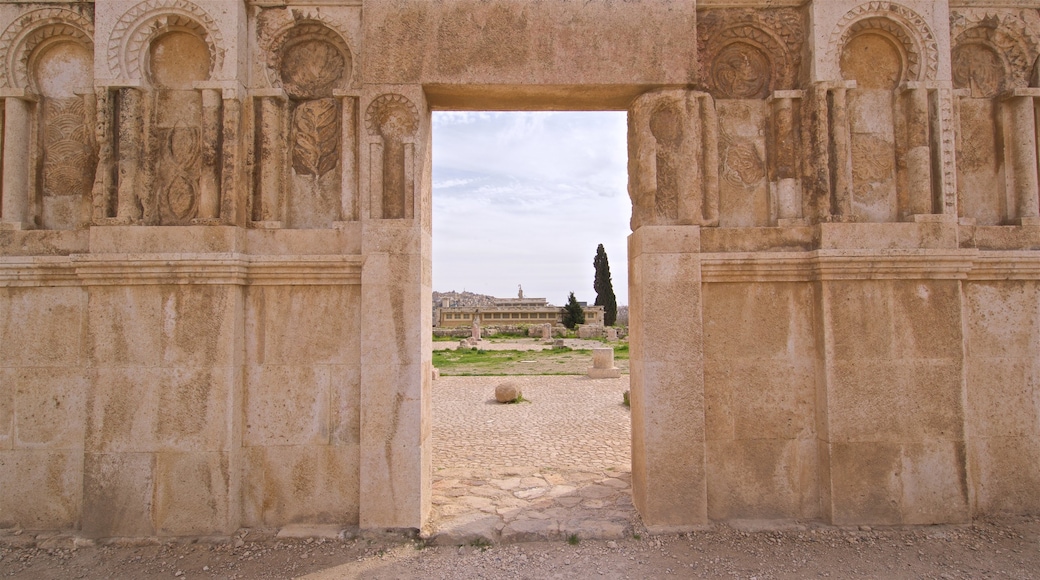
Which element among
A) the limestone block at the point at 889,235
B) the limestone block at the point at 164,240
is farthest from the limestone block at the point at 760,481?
the limestone block at the point at 164,240

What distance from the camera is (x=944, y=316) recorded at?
14.3 feet

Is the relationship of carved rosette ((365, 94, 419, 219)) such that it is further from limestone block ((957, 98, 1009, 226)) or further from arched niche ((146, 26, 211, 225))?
limestone block ((957, 98, 1009, 226))

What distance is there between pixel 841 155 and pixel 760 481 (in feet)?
9.15

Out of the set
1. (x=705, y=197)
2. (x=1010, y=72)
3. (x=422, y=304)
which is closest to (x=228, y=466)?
(x=422, y=304)

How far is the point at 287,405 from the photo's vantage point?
4.38m

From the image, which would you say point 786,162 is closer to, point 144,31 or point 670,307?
point 670,307

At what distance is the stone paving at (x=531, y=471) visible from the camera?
4.36m

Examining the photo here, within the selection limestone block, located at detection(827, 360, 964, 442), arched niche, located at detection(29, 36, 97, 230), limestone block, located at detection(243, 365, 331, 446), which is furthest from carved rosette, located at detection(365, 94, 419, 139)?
limestone block, located at detection(827, 360, 964, 442)

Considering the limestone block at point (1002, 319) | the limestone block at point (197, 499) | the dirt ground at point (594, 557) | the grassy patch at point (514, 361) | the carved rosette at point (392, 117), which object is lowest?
the dirt ground at point (594, 557)

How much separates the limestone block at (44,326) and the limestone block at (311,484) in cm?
184

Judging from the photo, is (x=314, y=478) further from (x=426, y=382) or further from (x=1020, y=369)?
(x=1020, y=369)

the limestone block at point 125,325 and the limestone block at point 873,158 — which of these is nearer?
the limestone block at point 125,325

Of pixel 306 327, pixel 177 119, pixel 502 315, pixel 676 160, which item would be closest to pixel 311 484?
pixel 306 327

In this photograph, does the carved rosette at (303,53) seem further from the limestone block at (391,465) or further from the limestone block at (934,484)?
the limestone block at (934,484)
